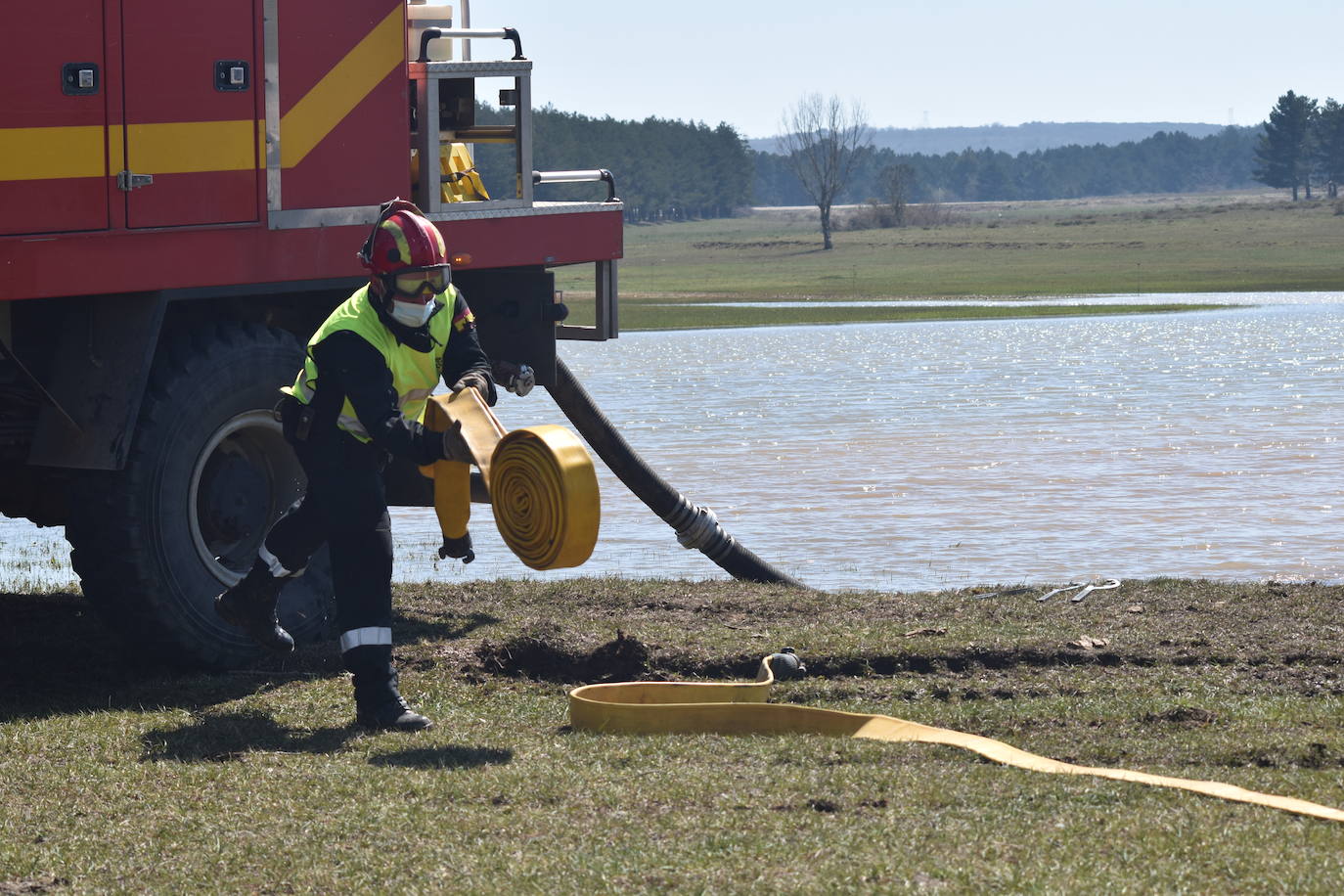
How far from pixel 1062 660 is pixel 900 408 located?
13511 millimetres

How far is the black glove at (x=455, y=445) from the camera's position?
682cm

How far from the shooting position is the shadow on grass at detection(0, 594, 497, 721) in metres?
7.47

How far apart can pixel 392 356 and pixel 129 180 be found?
1.37 m

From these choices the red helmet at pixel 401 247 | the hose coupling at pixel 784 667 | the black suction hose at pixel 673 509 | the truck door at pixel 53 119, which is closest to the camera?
the red helmet at pixel 401 247

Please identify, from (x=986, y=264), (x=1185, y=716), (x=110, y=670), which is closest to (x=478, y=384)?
(x=110, y=670)

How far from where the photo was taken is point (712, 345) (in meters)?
32.8

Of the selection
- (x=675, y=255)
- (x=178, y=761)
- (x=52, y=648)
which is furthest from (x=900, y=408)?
(x=675, y=255)

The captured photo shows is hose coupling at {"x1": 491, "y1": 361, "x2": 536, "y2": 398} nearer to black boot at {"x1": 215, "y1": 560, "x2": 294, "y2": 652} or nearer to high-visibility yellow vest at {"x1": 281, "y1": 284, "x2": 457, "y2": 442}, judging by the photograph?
high-visibility yellow vest at {"x1": 281, "y1": 284, "x2": 457, "y2": 442}

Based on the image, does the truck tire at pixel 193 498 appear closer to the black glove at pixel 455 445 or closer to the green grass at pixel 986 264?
the black glove at pixel 455 445

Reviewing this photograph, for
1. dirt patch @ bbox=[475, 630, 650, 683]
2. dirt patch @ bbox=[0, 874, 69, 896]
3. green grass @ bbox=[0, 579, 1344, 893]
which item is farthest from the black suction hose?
dirt patch @ bbox=[0, 874, 69, 896]

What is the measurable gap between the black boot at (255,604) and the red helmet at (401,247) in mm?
1315

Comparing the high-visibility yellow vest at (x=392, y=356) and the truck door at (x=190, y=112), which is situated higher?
the truck door at (x=190, y=112)

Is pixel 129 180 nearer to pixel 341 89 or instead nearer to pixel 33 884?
pixel 341 89

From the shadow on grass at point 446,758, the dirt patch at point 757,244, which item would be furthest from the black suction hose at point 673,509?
the dirt patch at point 757,244
